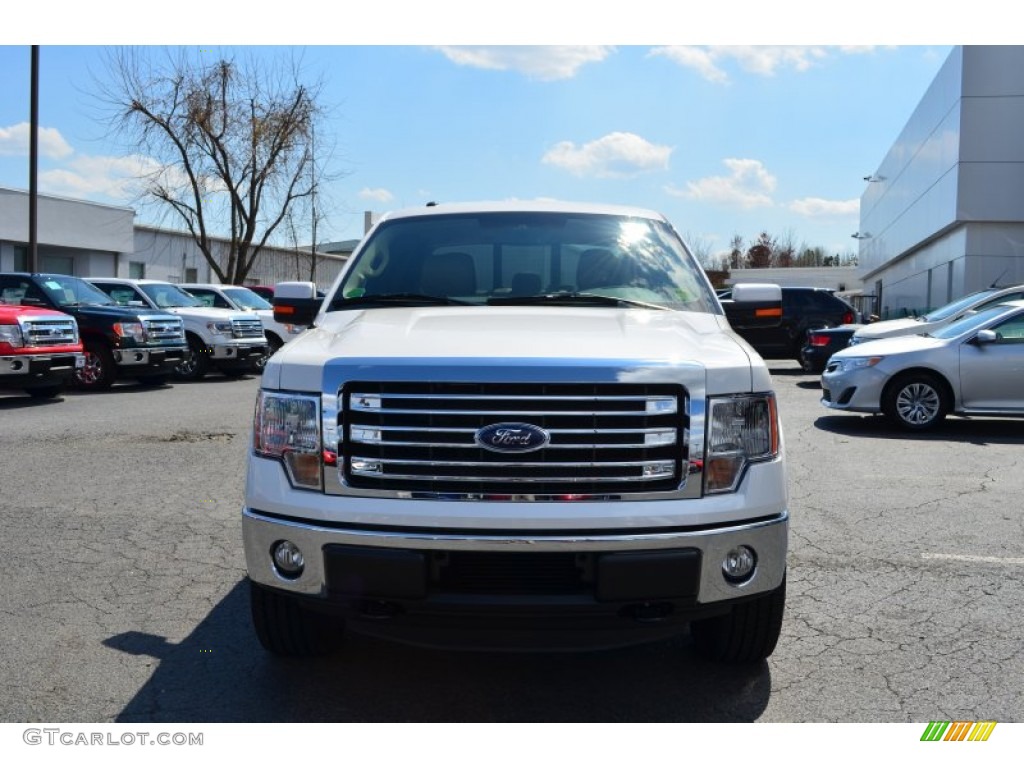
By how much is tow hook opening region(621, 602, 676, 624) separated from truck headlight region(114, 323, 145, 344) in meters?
13.8

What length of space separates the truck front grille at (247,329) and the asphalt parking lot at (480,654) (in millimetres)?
10459

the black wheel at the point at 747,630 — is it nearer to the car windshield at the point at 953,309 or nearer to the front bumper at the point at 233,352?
the car windshield at the point at 953,309

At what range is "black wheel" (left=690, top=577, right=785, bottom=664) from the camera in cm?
378

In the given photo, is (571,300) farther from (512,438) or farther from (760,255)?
(760,255)

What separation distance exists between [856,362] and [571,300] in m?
7.98

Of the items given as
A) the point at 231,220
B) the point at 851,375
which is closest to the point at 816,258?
the point at 231,220

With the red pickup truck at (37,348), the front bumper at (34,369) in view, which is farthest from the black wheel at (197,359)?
the front bumper at (34,369)

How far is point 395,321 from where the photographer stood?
13.4 feet

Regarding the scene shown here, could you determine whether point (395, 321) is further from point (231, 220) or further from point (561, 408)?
point (231, 220)

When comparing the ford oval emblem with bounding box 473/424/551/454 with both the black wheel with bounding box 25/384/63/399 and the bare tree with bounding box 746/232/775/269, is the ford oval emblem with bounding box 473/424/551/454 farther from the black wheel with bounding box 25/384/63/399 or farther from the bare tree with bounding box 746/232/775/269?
the bare tree with bounding box 746/232/775/269

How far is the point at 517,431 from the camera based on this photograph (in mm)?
3316

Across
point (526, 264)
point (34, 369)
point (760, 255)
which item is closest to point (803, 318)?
point (34, 369)

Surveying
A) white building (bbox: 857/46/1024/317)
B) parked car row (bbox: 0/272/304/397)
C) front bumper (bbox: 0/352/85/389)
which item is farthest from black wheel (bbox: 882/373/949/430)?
white building (bbox: 857/46/1024/317)

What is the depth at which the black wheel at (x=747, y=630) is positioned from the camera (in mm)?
3777
